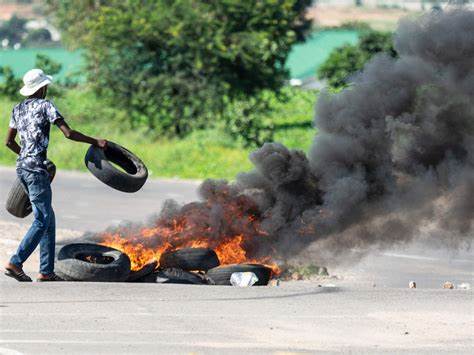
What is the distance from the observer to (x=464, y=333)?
11.1m

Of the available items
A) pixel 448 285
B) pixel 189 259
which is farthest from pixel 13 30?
pixel 448 285

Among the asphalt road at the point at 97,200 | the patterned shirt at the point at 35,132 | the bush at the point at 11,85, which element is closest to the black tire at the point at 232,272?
the patterned shirt at the point at 35,132

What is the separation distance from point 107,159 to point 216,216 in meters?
1.51

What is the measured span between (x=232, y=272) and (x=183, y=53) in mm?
23745

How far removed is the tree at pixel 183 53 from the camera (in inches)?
1446

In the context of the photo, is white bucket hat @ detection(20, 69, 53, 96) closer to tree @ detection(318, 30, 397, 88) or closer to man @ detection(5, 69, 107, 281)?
man @ detection(5, 69, 107, 281)

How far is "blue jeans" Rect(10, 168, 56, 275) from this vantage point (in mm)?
12844

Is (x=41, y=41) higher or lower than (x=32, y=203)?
higher

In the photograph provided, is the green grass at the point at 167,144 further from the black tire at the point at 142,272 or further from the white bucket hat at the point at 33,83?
the white bucket hat at the point at 33,83

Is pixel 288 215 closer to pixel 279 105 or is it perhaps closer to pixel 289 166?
pixel 289 166

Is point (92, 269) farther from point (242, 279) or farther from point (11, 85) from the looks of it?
point (11, 85)

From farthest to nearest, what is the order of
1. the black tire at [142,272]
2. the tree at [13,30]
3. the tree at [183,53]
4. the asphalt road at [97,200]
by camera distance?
the tree at [13,30], the tree at [183,53], the asphalt road at [97,200], the black tire at [142,272]

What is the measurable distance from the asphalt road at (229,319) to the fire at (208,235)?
100 cm

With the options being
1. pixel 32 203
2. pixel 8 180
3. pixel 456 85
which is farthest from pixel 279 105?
pixel 32 203
